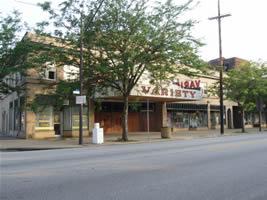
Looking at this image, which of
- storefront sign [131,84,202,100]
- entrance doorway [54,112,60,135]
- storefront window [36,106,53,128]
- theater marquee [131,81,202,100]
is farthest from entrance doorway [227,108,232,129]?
storefront window [36,106,53,128]

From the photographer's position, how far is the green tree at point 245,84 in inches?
1661

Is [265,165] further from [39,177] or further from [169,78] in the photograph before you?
[169,78]

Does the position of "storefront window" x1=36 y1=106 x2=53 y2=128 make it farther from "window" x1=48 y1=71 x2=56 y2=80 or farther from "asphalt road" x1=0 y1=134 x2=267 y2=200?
"asphalt road" x1=0 y1=134 x2=267 y2=200

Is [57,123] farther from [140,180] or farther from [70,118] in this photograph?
[140,180]

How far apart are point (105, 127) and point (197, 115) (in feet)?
47.5

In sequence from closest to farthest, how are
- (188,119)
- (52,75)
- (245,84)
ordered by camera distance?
(52,75) → (245,84) → (188,119)

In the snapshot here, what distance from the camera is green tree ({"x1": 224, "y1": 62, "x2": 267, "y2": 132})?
42188 mm

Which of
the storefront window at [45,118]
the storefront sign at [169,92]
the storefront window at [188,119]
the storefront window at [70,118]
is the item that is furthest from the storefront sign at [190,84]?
the storefront window at [45,118]

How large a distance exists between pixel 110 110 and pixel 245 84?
14.6m

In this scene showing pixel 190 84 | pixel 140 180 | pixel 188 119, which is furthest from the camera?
pixel 188 119

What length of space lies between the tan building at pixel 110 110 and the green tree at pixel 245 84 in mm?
3540

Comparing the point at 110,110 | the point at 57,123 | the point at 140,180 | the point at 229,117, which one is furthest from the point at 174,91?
the point at 140,180

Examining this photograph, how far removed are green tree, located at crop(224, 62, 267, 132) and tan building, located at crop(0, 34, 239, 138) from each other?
3540 mm

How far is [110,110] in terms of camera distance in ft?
128
